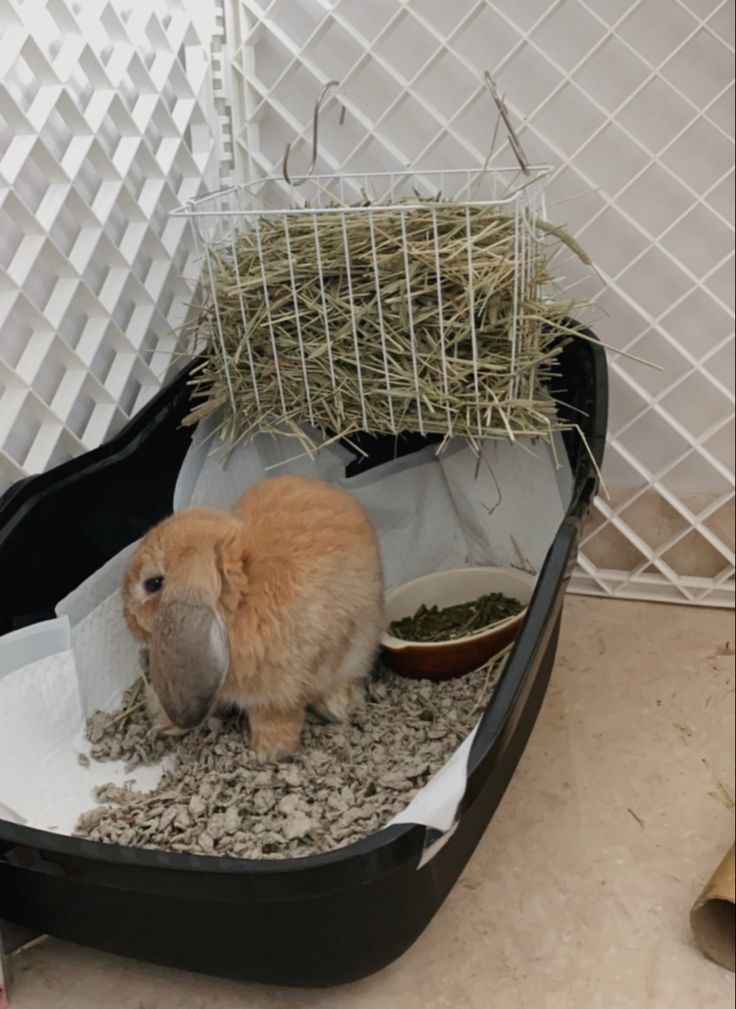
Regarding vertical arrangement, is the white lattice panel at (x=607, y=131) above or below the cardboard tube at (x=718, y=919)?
above

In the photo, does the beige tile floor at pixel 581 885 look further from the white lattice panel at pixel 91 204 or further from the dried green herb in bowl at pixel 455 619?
the white lattice panel at pixel 91 204

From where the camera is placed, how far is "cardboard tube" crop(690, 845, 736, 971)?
1.13 m

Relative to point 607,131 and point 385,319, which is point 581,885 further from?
point 607,131

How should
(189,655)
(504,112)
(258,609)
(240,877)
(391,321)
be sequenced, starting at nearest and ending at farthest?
(240,877)
(189,655)
(258,609)
(391,321)
(504,112)

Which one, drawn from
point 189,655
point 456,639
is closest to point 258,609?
point 189,655

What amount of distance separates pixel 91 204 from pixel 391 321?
51 centimetres

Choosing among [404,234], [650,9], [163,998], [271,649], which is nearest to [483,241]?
[404,234]

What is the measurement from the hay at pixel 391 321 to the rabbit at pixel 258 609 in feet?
0.68

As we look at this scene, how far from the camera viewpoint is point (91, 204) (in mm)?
1438

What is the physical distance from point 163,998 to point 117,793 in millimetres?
259

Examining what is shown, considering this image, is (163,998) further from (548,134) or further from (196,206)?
(548,134)

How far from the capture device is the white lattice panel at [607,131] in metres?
1.56

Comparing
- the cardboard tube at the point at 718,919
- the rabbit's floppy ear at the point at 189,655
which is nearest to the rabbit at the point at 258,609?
the rabbit's floppy ear at the point at 189,655

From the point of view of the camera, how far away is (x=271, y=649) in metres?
1.24
